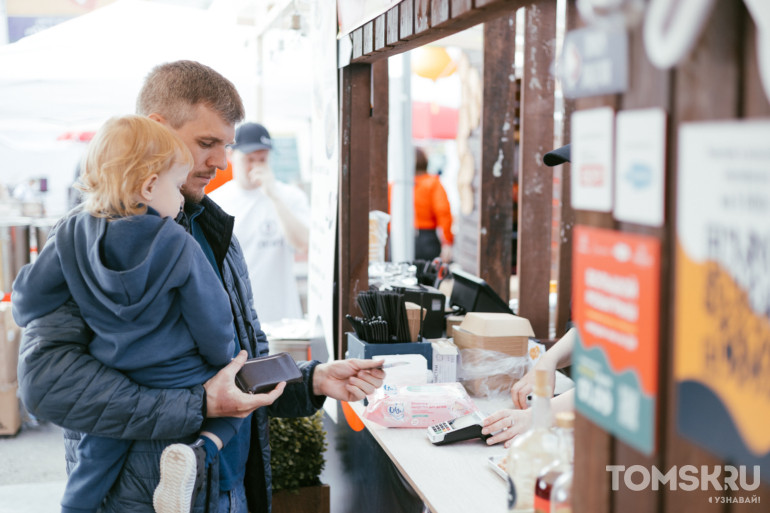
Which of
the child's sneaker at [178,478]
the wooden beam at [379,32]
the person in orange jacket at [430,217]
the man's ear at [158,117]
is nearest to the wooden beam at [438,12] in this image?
the wooden beam at [379,32]

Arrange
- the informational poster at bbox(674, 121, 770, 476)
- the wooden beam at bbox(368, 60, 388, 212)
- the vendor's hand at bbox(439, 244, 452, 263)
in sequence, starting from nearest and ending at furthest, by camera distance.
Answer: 1. the informational poster at bbox(674, 121, 770, 476)
2. the wooden beam at bbox(368, 60, 388, 212)
3. the vendor's hand at bbox(439, 244, 452, 263)

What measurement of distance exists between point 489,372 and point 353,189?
0.94 meters

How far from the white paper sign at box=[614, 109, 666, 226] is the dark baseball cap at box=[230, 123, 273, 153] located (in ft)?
12.6

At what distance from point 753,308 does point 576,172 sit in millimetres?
337

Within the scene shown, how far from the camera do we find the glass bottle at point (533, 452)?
1192 millimetres

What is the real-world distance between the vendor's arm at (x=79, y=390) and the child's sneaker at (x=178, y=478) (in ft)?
0.19

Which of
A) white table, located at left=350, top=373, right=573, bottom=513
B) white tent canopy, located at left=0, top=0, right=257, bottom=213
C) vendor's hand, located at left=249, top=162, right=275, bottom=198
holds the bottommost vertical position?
white table, located at left=350, top=373, right=573, bottom=513

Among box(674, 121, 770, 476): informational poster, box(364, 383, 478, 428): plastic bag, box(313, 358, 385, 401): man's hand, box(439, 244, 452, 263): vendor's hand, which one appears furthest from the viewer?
box(439, 244, 452, 263): vendor's hand

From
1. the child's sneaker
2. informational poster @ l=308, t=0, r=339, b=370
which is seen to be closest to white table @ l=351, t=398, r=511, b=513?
the child's sneaker

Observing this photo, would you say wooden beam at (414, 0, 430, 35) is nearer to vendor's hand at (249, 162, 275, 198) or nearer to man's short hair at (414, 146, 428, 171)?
vendor's hand at (249, 162, 275, 198)

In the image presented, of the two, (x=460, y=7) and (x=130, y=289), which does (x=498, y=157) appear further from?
(x=130, y=289)

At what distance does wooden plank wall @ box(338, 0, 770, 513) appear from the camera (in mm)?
745

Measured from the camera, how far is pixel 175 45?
5418 mm

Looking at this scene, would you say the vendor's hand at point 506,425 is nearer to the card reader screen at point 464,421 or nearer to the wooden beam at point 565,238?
the card reader screen at point 464,421
